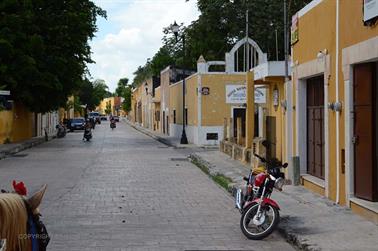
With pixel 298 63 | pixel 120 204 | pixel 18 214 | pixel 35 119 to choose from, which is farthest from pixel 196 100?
pixel 18 214

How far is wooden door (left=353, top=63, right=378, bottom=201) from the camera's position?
10375mm

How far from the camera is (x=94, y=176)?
1892cm

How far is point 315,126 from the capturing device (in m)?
14.5

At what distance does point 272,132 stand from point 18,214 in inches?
659

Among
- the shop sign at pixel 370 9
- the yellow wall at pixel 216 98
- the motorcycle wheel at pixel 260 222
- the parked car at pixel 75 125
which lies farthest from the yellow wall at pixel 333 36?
the parked car at pixel 75 125

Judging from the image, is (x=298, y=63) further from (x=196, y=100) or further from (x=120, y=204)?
(x=196, y=100)

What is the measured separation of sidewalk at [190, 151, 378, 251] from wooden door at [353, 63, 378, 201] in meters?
0.52

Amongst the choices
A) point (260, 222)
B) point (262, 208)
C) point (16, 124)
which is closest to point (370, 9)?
point (262, 208)

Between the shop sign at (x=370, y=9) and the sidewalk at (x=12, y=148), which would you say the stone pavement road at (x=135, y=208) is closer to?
the shop sign at (x=370, y=9)

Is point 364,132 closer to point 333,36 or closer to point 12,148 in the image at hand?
point 333,36

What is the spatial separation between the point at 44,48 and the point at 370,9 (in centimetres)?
2714

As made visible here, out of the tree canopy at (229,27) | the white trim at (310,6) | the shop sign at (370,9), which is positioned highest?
the tree canopy at (229,27)

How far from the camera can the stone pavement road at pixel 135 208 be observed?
29.2 ft

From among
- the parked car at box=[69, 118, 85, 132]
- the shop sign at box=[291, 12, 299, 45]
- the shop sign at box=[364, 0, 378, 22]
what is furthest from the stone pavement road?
the parked car at box=[69, 118, 85, 132]
